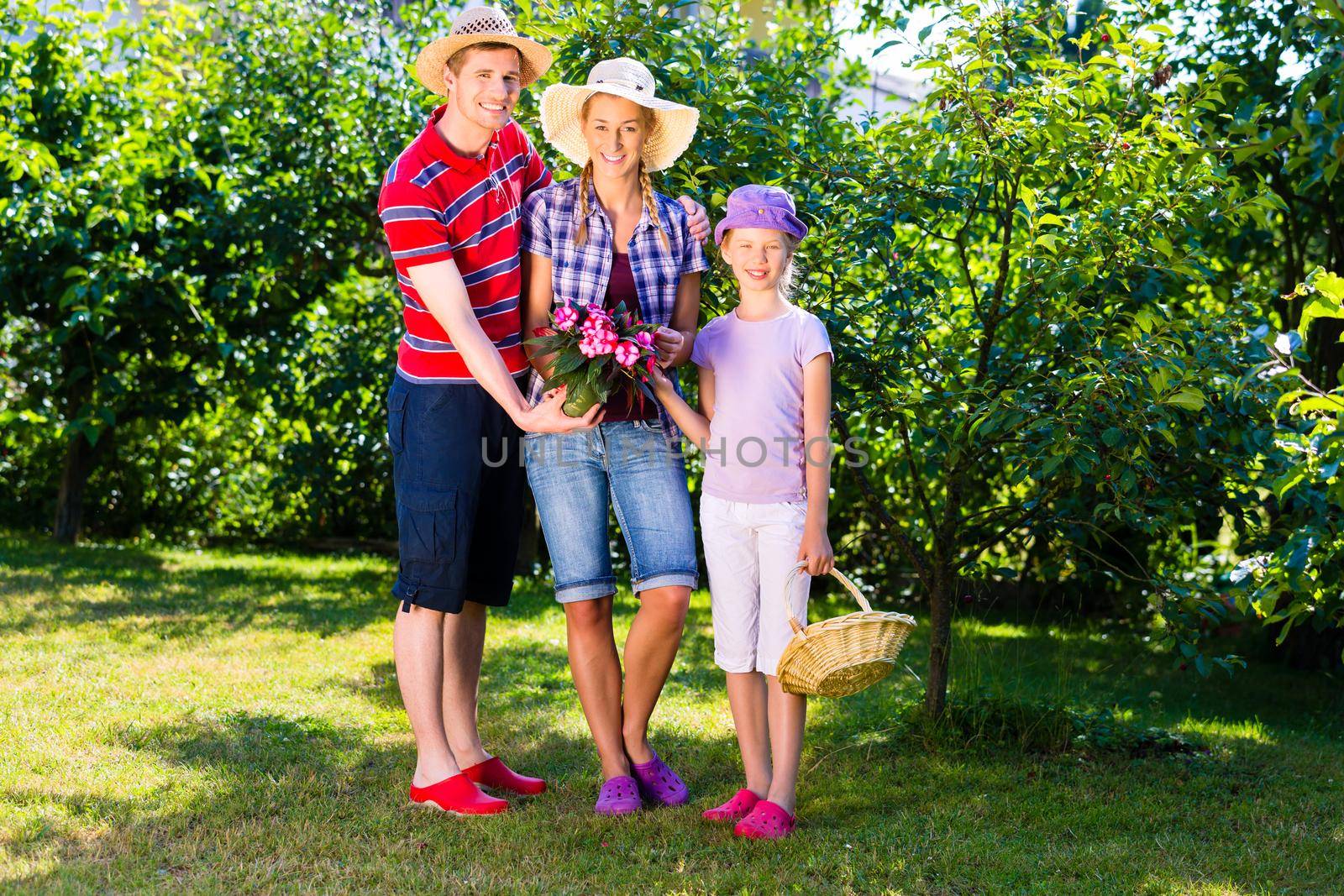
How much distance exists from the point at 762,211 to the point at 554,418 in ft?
2.46

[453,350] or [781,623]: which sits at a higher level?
[453,350]

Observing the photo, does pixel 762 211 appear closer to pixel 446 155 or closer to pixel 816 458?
pixel 816 458

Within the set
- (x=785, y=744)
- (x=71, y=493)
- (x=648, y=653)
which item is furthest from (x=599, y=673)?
(x=71, y=493)

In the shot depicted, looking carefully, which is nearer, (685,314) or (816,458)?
(816,458)

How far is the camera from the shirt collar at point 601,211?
326 centimetres

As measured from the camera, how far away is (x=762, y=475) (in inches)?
125

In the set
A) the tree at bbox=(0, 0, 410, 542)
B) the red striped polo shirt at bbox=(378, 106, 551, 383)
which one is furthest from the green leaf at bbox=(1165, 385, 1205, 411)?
the tree at bbox=(0, 0, 410, 542)

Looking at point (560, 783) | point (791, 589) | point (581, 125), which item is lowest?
point (560, 783)

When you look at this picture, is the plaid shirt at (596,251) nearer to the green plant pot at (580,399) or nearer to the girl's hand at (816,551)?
the green plant pot at (580,399)

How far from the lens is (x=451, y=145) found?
3.22 m

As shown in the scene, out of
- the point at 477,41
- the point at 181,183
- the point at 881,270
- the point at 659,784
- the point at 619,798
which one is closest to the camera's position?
the point at 477,41

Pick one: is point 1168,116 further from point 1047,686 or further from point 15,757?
point 15,757

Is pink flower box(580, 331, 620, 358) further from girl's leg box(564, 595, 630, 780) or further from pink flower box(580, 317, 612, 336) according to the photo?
girl's leg box(564, 595, 630, 780)

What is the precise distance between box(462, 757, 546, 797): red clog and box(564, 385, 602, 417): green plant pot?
1094 millimetres
